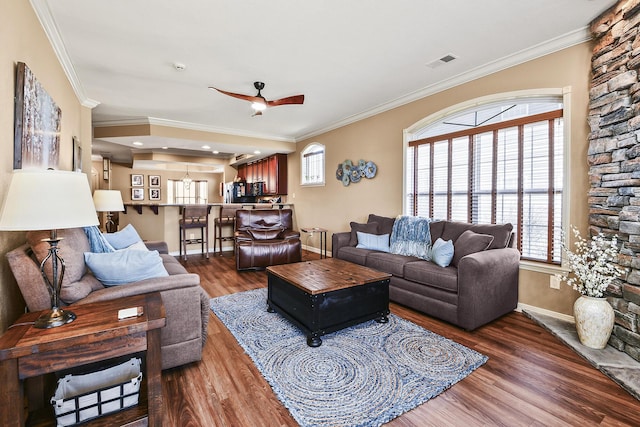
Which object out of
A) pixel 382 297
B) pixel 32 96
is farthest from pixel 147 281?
pixel 382 297

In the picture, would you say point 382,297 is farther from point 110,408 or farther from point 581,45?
point 581,45

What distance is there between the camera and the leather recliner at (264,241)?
4738 mm

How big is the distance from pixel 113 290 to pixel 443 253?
9.66ft

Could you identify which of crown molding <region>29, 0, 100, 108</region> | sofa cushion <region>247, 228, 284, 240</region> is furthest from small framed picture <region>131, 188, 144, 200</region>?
sofa cushion <region>247, 228, 284, 240</region>

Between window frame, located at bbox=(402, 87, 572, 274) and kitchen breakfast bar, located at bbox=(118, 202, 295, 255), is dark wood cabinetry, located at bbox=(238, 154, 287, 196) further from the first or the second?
window frame, located at bbox=(402, 87, 572, 274)

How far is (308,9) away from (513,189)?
9.75ft

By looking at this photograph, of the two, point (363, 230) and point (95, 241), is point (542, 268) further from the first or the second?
point (95, 241)

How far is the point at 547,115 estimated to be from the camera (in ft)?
10.4

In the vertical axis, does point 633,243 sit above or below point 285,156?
below

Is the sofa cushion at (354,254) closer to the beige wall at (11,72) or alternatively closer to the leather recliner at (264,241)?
the leather recliner at (264,241)

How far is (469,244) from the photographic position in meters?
3.11

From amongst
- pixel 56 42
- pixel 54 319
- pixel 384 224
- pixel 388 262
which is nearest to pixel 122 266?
pixel 54 319

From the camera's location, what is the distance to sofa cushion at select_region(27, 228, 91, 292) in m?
1.62

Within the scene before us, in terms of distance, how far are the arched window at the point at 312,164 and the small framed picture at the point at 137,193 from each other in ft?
23.1
